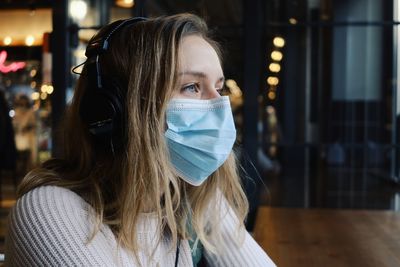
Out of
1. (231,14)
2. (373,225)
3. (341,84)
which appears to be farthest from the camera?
(231,14)

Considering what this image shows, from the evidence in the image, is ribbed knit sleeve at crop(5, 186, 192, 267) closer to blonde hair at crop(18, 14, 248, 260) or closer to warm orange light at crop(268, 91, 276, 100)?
blonde hair at crop(18, 14, 248, 260)

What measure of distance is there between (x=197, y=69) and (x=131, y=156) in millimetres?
220

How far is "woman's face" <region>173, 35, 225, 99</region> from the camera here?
3.33 ft

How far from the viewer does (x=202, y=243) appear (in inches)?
44.4

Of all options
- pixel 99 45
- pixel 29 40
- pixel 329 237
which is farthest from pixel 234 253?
pixel 29 40

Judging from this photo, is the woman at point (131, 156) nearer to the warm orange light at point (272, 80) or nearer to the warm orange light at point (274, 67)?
the warm orange light at point (272, 80)

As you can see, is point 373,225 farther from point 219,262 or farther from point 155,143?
point 155,143

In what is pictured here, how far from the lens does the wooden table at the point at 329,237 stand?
1.65 metres

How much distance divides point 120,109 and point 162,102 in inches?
3.1

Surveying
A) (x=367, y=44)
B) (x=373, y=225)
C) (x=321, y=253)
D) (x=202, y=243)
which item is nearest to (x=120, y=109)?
(x=202, y=243)

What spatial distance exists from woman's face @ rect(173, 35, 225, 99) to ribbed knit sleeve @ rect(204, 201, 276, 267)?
0.30m

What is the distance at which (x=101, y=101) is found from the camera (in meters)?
0.96

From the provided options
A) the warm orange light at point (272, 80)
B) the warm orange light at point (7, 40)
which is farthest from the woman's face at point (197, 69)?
the warm orange light at point (7, 40)

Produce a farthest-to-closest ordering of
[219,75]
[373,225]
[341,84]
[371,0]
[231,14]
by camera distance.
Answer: [231,14] < [341,84] < [371,0] < [373,225] < [219,75]
